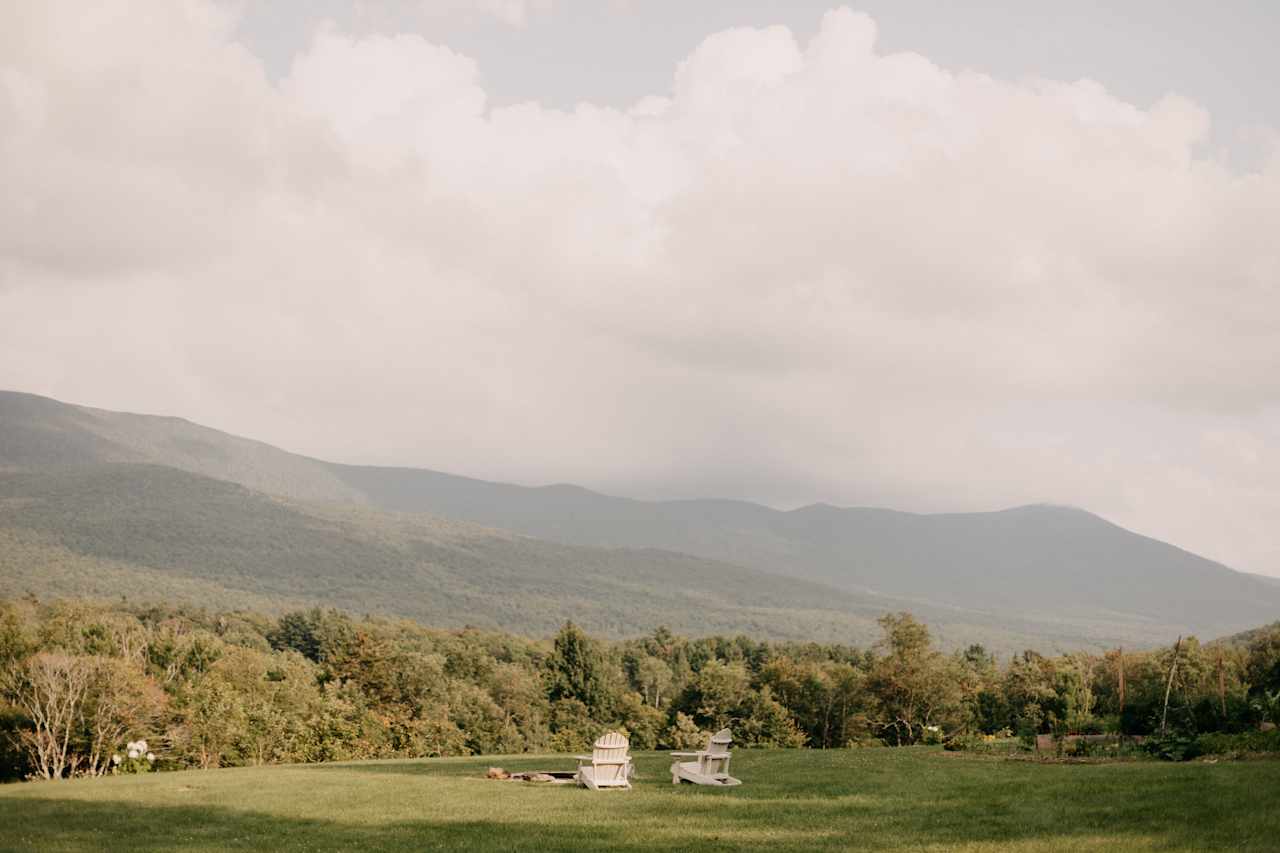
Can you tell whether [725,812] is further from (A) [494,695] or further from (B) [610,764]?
(A) [494,695]

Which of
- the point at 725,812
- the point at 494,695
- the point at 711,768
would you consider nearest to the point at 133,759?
the point at 711,768

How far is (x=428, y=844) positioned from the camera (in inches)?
558

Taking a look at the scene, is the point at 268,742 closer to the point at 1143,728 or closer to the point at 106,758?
the point at 106,758

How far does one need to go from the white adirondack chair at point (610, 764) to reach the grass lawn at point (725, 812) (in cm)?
62

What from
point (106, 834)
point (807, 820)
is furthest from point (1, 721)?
point (807, 820)

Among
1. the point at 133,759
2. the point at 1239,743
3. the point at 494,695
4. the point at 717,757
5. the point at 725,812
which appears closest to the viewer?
the point at 725,812

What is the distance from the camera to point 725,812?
53.4 ft

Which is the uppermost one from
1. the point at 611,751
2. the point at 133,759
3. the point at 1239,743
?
the point at 1239,743

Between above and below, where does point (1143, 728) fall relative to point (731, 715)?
above

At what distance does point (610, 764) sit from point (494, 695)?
227 ft

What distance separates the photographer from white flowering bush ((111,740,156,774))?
31403mm

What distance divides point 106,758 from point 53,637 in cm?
2494

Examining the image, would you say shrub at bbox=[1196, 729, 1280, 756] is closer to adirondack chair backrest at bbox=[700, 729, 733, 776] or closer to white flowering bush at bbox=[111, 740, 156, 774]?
adirondack chair backrest at bbox=[700, 729, 733, 776]

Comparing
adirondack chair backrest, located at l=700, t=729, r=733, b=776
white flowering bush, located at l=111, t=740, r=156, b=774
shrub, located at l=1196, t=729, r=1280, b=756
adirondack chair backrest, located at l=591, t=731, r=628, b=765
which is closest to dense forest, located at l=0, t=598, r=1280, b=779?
white flowering bush, located at l=111, t=740, r=156, b=774
